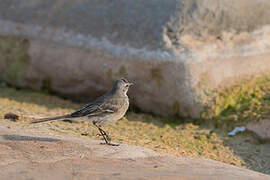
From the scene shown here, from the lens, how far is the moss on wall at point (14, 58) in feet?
31.8

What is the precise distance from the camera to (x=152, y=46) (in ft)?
26.9

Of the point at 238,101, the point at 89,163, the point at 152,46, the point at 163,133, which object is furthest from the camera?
the point at 238,101

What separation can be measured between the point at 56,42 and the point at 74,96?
3.93 ft

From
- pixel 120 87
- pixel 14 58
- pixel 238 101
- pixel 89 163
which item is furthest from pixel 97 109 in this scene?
pixel 14 58

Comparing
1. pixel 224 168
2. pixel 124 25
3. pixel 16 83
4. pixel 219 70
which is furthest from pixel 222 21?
pixel 16 83

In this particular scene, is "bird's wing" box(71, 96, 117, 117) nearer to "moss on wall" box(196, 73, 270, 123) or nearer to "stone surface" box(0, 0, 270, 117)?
"stone surface" box(0, 0, 270, 117)

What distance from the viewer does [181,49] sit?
8102 mm

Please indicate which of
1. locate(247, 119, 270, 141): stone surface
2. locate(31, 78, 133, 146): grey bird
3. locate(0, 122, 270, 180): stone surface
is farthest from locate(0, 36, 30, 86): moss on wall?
locate(247, 119, 270, 141): stone surface

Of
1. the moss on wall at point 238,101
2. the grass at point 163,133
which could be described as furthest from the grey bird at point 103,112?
the moss on wall at point 238,101

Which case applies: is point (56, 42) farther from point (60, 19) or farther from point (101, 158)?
point (101, 158)

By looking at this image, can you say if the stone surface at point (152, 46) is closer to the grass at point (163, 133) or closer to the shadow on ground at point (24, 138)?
the grass at point (163, 133)

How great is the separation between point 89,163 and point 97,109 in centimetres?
102

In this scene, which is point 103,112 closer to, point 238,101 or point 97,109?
point 97,109

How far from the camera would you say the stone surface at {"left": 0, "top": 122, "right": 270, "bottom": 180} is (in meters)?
4.71
